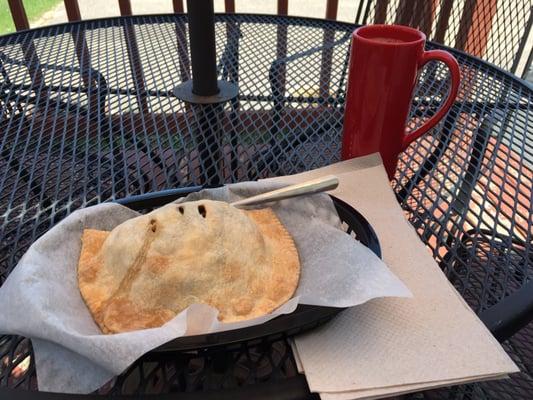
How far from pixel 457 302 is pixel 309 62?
3.14 feet

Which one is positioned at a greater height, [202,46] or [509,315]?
[202,46]

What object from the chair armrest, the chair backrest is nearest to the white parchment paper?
the chair armrest

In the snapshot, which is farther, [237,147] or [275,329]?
[237,147]

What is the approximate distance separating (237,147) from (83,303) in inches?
21.6

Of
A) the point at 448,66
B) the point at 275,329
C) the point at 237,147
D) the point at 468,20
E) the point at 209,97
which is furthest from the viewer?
the point at 468,20

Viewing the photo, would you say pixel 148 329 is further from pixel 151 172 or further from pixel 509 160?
pixel 509 160

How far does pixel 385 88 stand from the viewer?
30.1 inches

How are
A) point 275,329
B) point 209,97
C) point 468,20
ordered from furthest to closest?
point 468,20, point 209,97, point 275,329

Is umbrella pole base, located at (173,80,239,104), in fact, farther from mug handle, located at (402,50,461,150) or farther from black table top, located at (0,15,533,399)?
mug handle, located at (402,50,461,150)

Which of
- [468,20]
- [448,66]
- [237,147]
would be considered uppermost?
[448,66]

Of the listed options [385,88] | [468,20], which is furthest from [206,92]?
[468,20]

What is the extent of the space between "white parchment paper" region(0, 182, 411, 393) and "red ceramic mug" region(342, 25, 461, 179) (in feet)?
0.72

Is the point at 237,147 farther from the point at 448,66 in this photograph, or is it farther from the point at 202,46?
the point at 448,66

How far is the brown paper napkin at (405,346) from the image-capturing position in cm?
45
